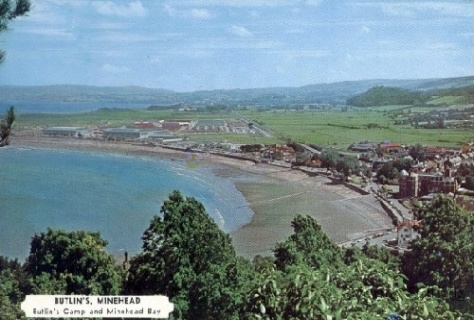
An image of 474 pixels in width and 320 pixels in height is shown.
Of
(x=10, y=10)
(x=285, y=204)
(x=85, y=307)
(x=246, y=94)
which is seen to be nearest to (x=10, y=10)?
(x=10, y=10)

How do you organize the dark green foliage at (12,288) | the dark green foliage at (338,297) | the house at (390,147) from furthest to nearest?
the house at (390,147)
the dark green foliage at (12,288)
the dark green foliage at (338,297)

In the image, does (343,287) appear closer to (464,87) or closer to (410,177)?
(410,177)

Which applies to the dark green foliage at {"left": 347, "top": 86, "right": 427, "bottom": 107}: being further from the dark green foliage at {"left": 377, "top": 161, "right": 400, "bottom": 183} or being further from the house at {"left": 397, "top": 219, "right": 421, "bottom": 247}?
the house at {"left": 397, "top": 219, "right": 421, "bottom": 247}

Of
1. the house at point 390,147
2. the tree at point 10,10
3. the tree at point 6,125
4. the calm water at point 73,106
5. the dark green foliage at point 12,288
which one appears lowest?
the dark green foliage at point 12,288

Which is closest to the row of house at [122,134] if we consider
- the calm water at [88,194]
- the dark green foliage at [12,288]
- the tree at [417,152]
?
the calm water at [88,194]

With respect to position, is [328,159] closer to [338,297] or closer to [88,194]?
[88,194]

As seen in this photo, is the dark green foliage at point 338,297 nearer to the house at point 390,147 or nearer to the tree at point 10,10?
the house at point 390,147
